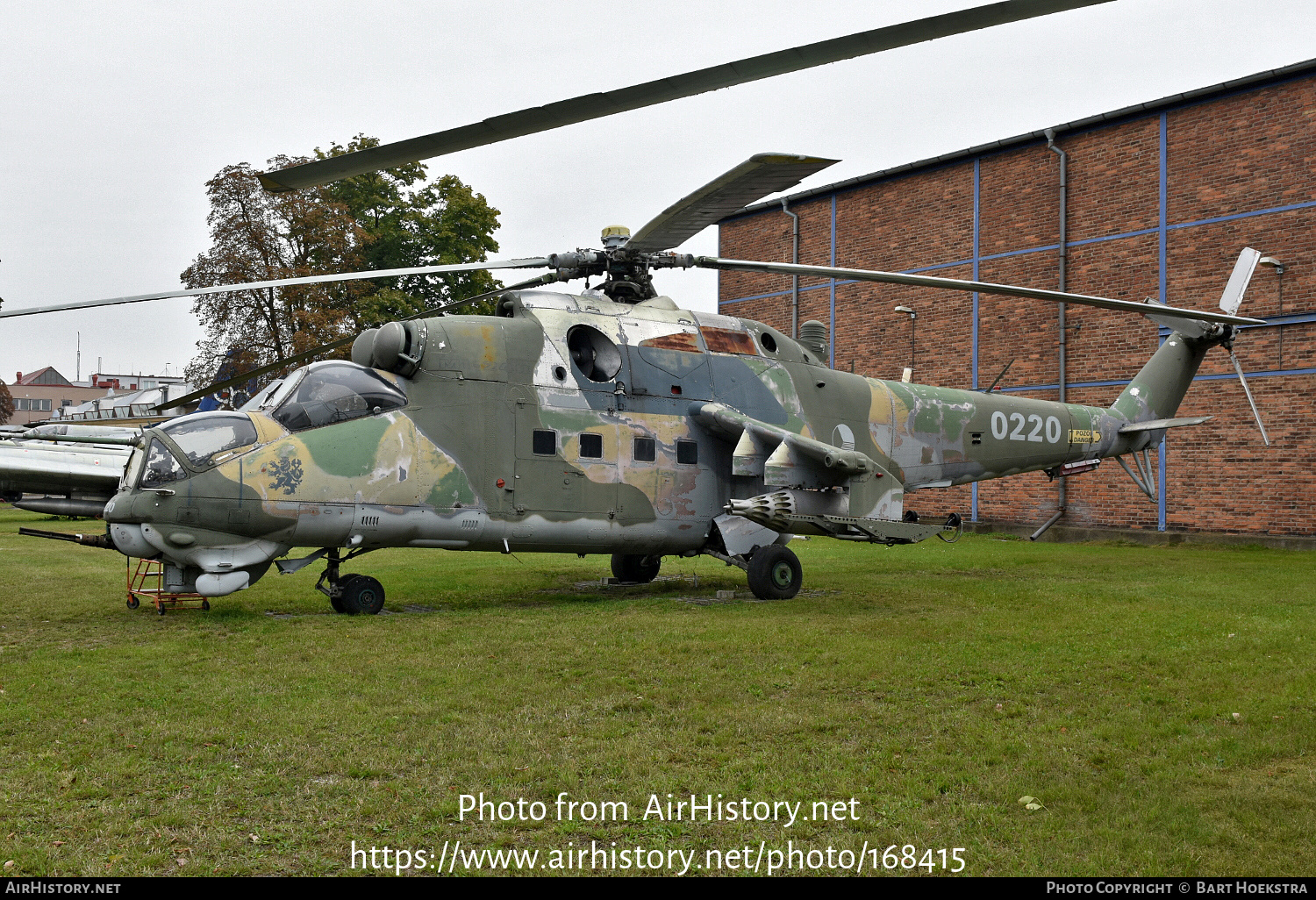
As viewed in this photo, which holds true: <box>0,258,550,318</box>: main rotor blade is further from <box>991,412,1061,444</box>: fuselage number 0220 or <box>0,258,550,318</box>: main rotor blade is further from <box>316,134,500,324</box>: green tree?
<box>316,134,500,324</box>: green tree

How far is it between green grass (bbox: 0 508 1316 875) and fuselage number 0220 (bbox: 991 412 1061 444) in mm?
4276

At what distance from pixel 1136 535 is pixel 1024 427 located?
30.3ft

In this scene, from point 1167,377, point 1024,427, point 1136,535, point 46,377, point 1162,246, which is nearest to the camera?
point 1024,427

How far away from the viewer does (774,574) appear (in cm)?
1269

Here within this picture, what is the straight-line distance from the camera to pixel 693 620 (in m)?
10.5

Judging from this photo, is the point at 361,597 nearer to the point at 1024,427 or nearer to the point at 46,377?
the point at 1024,427

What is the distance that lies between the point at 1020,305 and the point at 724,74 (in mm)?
23045

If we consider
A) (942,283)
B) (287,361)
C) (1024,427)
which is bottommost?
(1024,427)

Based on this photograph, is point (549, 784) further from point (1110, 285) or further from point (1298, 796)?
point (1110, 285)

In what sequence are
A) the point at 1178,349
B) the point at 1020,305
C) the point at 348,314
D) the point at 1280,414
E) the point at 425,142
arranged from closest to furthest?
the point at 425,142 < the point at 1178,349 < the point at 1280,414 < the point at 1020,305 < the point at 348,314

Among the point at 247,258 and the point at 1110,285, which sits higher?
the point at 247,258

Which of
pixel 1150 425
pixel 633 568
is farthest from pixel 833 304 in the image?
pixel 633 568

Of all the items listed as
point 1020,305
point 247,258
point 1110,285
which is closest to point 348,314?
point 247,258

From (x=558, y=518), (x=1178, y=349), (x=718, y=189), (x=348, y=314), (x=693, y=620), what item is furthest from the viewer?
(x=348, y=314)
